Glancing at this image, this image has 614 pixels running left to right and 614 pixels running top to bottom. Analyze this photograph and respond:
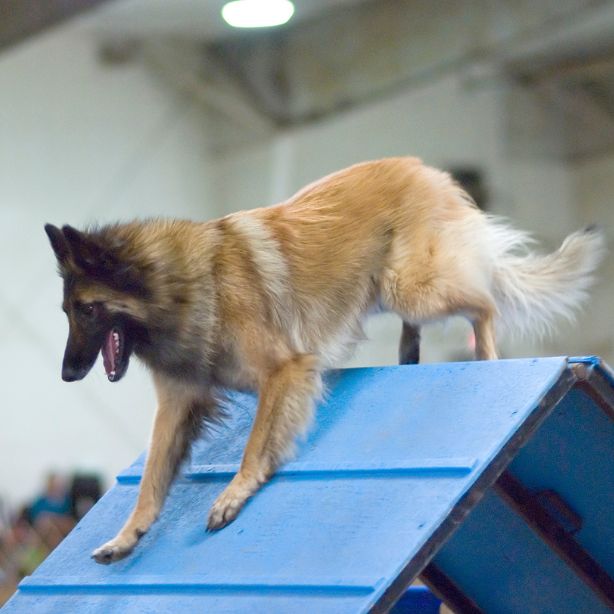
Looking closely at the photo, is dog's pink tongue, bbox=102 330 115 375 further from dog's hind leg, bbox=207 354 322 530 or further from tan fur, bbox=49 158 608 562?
dog's hind leg, bbox=207 354 322 530

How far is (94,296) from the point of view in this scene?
2.68 metres

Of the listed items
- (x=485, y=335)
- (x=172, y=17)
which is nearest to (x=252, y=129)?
(x=172, y=17)

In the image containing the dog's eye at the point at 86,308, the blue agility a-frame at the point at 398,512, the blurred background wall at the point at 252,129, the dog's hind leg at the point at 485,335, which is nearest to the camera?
the blue agility a-frame at the point at 398,512

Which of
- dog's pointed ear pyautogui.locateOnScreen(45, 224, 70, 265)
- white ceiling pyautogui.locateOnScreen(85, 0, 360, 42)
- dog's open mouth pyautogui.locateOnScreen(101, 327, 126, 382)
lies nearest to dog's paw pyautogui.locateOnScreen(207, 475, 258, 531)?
dog's open mouth pyautogui.locateOnScreen(101, 327, 126, 382)

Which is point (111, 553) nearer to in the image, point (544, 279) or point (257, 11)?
point (544, 279)

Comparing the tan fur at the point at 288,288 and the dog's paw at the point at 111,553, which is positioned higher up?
the tan fur at the point at 288,288

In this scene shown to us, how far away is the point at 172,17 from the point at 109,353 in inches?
232

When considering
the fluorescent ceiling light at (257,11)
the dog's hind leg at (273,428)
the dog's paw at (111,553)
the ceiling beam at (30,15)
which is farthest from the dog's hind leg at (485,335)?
the ceiling beam at (30,15)

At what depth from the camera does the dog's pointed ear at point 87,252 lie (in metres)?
2.66

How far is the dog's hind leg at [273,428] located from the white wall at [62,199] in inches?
202

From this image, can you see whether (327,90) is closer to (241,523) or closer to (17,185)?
(17,185)

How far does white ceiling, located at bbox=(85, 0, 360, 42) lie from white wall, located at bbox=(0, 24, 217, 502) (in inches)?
10.0

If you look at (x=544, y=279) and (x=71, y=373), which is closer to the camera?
(x=71, y=373)

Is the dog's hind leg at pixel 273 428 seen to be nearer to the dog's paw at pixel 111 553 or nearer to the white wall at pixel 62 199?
the dog's paw at pixel 111 553
